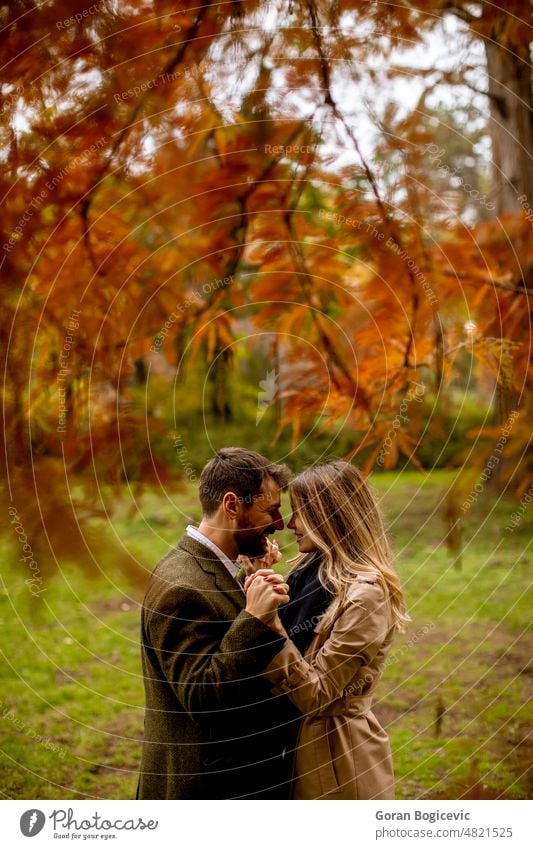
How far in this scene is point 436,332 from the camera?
112 inches

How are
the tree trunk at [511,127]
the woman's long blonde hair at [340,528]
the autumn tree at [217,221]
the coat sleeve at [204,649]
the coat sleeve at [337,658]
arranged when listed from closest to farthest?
the coat sleeve at [204,649] → the coat sleeve at [337,658] → the woman's long blonde hair at [340,528] → the autumn tree at [217,221] → the tree trunk at [511,127]

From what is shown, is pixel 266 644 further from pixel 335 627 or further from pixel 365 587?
pixel 365 587

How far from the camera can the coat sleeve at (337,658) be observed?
2.04m

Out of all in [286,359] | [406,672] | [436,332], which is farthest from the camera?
[406,672]

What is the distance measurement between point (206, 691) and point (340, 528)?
61 cm

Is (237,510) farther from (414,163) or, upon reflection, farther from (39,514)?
(414,163)

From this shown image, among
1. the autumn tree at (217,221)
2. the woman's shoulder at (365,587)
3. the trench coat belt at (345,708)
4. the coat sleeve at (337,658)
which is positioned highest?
the autumn tree at (217,221)

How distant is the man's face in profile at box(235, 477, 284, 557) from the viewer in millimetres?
2178

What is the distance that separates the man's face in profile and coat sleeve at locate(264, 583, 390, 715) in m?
0.28

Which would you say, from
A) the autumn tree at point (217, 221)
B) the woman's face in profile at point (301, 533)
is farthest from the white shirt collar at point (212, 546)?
the autumn tree at point (217, 221)

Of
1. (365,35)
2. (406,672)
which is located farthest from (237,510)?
(406,672)

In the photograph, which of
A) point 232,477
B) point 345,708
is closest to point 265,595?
point 232,477

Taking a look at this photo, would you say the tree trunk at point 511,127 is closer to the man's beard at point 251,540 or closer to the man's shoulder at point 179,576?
the man's beard at point 251,540
